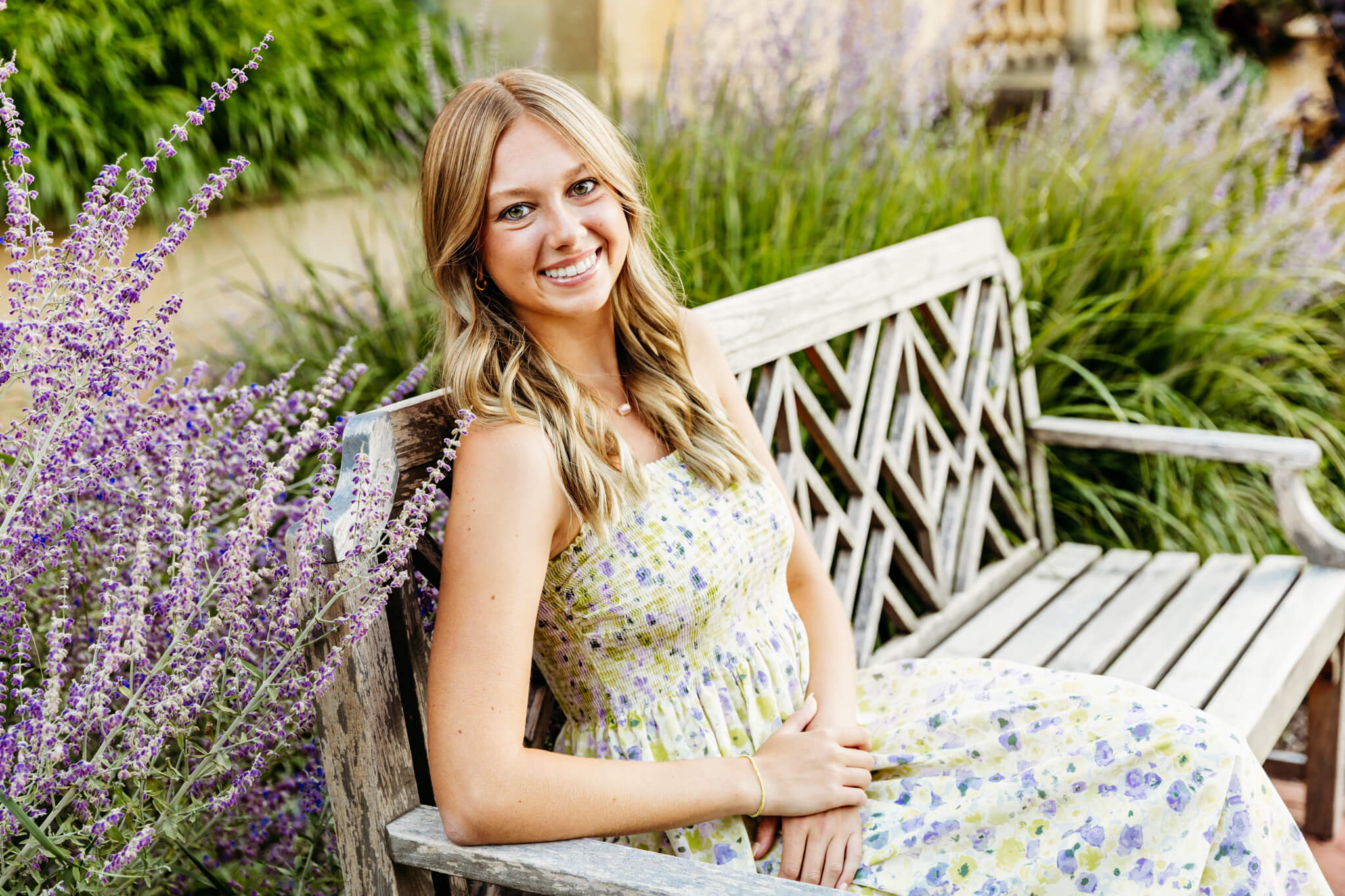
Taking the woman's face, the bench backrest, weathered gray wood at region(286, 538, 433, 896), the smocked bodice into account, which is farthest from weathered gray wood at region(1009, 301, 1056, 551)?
weathered gray wood at region(286, 538, 433, 896)

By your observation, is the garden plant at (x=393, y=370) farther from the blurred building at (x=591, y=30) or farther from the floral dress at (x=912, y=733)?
the blurred building at (x=591, y=30)

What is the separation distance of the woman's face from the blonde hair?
0.06 feet

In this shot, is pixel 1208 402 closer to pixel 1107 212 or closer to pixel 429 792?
pixel 1107 212

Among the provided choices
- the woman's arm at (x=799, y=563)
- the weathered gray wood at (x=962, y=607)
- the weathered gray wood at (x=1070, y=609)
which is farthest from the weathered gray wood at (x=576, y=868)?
the weathered gray wood at (x=1070, y=609)

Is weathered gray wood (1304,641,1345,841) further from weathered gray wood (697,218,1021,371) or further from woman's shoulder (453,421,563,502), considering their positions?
woman's shoulder (453,421,563,502)

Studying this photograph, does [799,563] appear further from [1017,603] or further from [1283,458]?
[1283,458]

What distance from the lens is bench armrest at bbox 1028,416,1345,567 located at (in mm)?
3035

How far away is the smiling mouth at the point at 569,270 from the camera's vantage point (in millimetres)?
1782

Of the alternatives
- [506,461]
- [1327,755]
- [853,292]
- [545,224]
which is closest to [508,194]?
[545,224]

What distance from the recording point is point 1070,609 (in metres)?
2.96

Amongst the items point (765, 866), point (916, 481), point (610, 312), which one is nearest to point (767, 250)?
point (916, 481)

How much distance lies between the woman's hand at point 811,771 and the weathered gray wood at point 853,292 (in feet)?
2.79

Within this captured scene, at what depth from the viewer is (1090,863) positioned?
1.60 meters

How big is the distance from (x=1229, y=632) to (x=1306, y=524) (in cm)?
52
